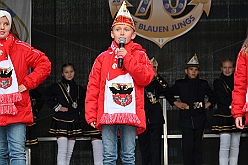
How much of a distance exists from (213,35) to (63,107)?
101 inches

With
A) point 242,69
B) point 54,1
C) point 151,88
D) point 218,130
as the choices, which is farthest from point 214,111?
point 242,69

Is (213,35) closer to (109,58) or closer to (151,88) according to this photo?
(151,88)

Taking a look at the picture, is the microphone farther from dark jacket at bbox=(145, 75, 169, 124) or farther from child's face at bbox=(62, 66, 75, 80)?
child's face at bbox=(62, 66, 75, 80)

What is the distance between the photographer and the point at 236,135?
8.34 metres

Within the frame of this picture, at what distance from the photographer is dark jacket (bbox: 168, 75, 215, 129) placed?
823 cm

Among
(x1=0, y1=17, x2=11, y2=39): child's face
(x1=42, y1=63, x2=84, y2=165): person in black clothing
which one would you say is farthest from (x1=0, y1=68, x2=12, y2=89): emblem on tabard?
(x1=42, y1=63, x2=84, y2=165): person in black clothing

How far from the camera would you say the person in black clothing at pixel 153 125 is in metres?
8.18

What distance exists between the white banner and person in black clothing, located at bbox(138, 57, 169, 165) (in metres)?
2.10

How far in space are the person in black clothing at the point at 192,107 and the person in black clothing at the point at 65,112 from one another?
4.49ft

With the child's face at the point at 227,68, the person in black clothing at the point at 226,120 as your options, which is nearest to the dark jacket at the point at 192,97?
the person in black clothing at the point at 226,120

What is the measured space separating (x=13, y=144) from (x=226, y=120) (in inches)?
149

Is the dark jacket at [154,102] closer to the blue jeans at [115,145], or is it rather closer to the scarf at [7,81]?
the blue jeans at [115,145]

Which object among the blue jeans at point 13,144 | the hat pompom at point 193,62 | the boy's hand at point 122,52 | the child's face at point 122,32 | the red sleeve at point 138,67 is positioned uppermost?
the child's face at point 122,32

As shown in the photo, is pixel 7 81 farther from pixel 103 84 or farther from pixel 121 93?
pixel 121 93
